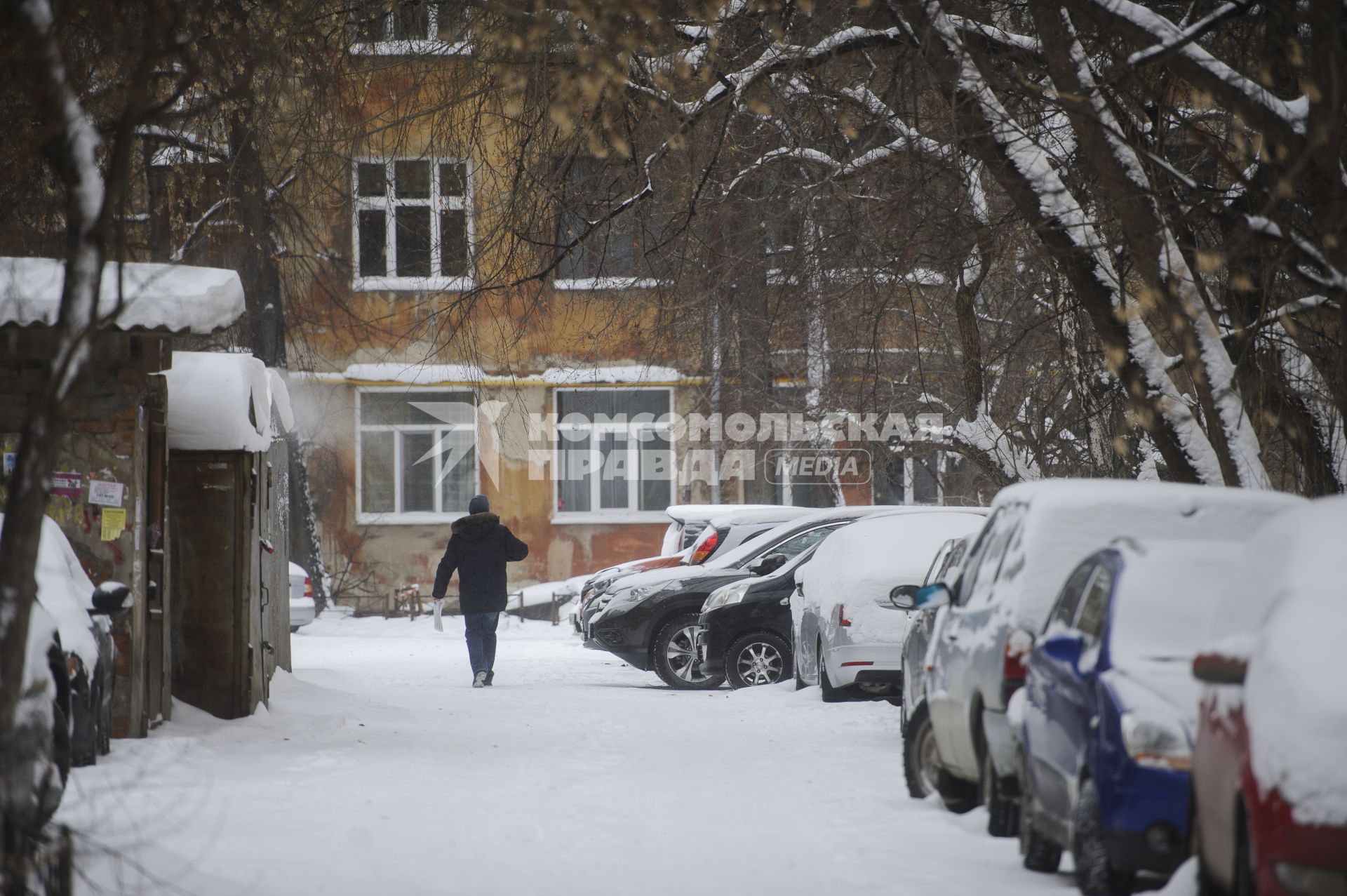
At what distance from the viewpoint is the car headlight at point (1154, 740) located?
219 inches

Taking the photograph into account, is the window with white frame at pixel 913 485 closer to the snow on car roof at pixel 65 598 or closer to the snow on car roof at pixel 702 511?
the snow on car roof at pixel 702 511

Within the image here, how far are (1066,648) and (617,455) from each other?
1013 inches

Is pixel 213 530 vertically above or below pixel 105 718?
above

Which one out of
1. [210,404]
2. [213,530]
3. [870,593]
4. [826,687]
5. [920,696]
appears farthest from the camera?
[826,687]

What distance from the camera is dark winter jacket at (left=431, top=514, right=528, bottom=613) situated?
17438mm

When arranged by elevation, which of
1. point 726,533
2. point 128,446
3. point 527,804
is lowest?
point 527,804

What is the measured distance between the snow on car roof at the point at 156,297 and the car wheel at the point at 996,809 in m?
5.23

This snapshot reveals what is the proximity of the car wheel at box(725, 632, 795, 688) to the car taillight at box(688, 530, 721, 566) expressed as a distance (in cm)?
318

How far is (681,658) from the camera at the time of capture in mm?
17328

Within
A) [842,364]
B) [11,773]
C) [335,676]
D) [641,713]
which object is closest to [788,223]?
[641,713]

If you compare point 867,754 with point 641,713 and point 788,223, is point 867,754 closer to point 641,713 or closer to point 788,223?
point 641,713

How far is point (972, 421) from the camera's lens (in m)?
17.2

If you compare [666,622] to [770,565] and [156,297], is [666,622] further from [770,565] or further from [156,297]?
[156,297]

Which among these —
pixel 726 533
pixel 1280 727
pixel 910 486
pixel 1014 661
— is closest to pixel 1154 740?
pixel 1280 727
